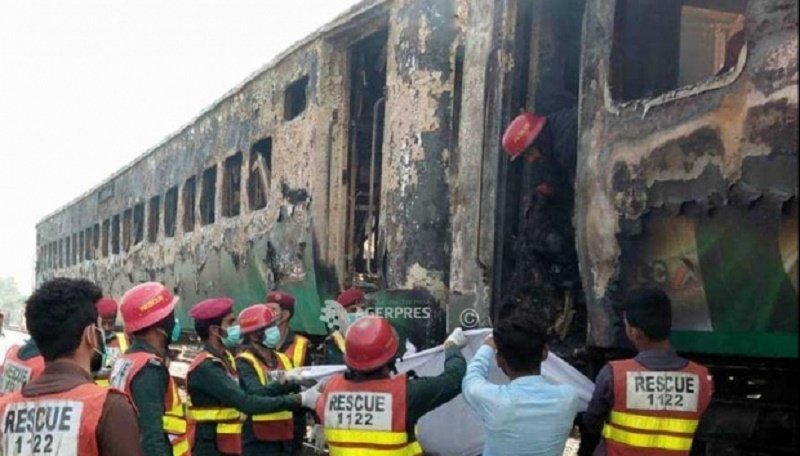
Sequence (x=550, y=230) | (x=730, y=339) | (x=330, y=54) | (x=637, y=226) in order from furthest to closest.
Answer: (x=330, y=54) → (x=550, y=230) → (x=637, y=226) → (x=730, y=339)

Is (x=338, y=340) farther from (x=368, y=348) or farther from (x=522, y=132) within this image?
(x=368, y=348)

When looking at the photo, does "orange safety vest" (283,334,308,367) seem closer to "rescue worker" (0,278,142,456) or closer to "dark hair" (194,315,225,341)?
"dark hair" (194,315,225,341)

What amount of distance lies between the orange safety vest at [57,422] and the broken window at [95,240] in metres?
19.3

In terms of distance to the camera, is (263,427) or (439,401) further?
(263,427)

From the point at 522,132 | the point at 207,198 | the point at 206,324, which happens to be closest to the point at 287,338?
the point at 206,324

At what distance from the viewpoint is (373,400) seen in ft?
11.4

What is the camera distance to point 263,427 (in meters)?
5.30

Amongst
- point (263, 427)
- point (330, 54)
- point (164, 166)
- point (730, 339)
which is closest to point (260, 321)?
point (263, 427)

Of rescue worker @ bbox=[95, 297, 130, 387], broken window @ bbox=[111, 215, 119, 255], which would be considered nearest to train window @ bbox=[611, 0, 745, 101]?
rescue worker @ bbox=[95, 297, 130, 387]

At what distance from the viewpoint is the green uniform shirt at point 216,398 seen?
4.26 metres

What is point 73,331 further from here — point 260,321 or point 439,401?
point 260,321

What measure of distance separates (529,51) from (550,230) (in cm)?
110

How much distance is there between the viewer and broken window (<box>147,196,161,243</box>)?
16.2m

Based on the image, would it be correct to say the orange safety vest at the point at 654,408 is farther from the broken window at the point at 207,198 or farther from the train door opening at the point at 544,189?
the broken window at the point at 207,198
